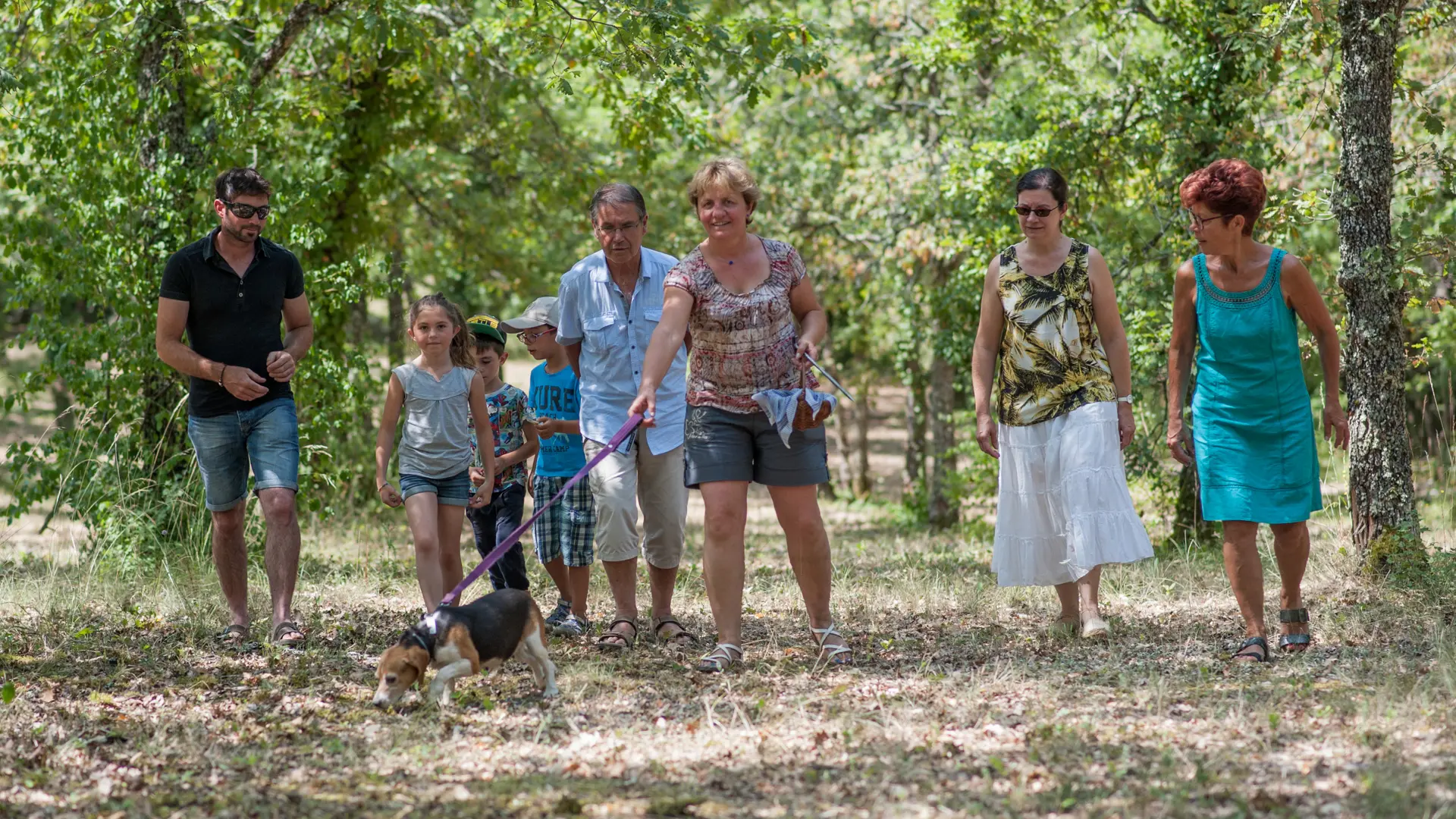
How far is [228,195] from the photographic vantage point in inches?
216

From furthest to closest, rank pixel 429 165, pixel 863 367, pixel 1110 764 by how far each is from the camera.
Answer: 1. pixel 863 367
2. pixel 429 165
3. pixel 1110 764

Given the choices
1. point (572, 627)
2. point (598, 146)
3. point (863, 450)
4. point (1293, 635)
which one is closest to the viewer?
point (1293, 635)

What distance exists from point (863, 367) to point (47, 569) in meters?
13.0

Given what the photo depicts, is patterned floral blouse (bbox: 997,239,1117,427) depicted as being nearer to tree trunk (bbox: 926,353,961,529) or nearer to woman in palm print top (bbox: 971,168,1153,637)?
woman in palm print top (bbox: 971,168,1153,637)

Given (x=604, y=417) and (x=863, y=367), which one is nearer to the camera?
(x=604, y=417)

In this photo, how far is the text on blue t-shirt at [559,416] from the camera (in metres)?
6.09

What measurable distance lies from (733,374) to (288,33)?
5188 mm

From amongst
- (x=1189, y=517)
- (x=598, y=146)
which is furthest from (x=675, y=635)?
(x=598, y=146)

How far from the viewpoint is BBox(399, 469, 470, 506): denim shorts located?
5625 mm

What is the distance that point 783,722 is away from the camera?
4.20 metres

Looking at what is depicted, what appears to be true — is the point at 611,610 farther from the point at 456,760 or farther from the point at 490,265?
the point at 490,265

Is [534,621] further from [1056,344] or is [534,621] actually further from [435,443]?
[1056,344]

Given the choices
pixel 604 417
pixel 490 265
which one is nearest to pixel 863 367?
pixel 490 265

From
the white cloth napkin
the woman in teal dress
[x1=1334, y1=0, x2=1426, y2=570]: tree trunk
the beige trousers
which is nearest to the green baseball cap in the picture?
the beige trousers
